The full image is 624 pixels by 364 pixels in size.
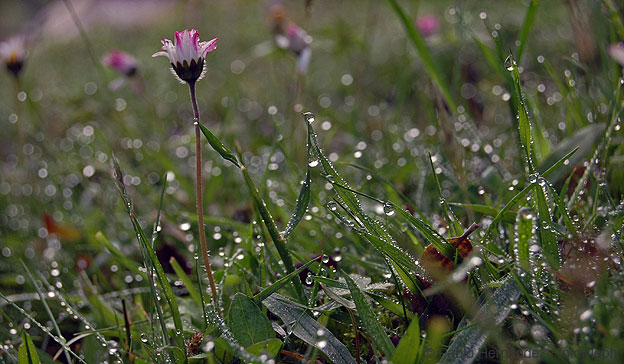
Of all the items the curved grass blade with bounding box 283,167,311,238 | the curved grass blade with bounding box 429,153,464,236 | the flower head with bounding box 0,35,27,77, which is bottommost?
the curved grass blade with bounding box 429,153,464,236

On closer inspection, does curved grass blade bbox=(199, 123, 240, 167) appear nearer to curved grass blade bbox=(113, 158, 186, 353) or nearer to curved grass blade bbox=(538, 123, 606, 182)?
curved grass blade bbox=(113, 158, 186, 353)

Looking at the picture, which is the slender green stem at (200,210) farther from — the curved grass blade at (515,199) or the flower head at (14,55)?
the flower head at (14,55)

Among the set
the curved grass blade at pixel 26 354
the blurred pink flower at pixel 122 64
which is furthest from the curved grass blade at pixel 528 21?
the blurred pink flower at pixel 122 64

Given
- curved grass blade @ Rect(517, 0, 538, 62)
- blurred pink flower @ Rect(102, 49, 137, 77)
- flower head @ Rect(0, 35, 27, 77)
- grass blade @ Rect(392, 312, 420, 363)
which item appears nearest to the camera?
grass blade @ Rect(392, 312, 420, 363)

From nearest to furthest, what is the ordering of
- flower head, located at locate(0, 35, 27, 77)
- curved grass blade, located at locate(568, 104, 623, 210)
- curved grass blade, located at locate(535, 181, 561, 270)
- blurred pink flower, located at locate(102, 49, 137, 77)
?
curved grass blade, located at locate(535, 181, 561, 270) → curved grass blade, located at locate(568, 104, 623, 210) → flower head, located at locate(0, 35, 27, 77) → blurred pink flower, located at locate(102, 49, 137, 77)

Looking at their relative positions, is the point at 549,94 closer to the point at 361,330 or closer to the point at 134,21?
the point at 361,330

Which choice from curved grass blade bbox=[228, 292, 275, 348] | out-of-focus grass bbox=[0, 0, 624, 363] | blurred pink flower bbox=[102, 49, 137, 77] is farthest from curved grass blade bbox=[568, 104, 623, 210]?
blurred pink flower bbox=[102, 49, 137, 77]
